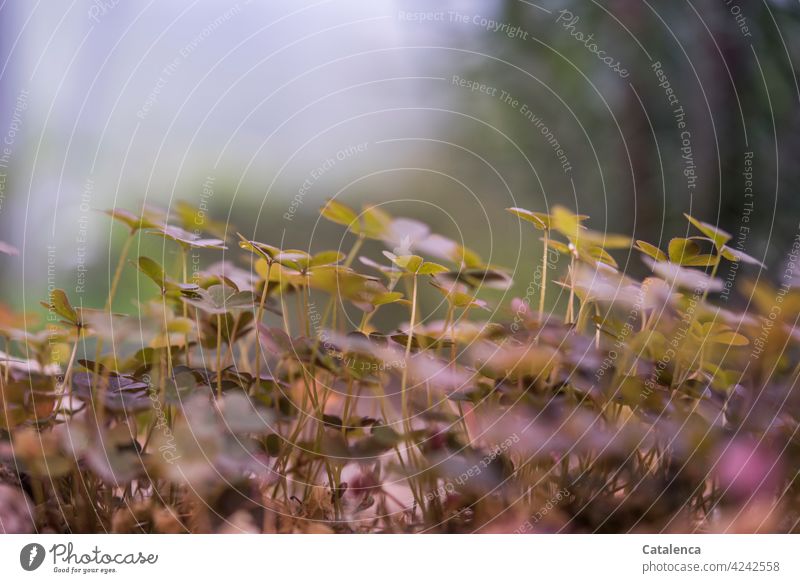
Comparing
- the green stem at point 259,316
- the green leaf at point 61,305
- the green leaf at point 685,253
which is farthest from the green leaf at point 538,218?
the green leaf at point 61,305

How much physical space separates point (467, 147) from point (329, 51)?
0.60 ft

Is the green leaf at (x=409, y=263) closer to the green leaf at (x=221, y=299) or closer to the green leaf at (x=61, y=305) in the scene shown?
the green leaf at (x=221, y=299)

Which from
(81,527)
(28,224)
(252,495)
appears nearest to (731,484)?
(252,495)

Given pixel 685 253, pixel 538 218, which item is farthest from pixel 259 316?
pixel 685 253

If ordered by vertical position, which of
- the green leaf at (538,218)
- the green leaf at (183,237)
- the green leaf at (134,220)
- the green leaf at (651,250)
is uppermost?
the green leaf at (538,218)

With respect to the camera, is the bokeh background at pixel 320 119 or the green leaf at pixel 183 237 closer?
the green leaf at pixel 183 237
